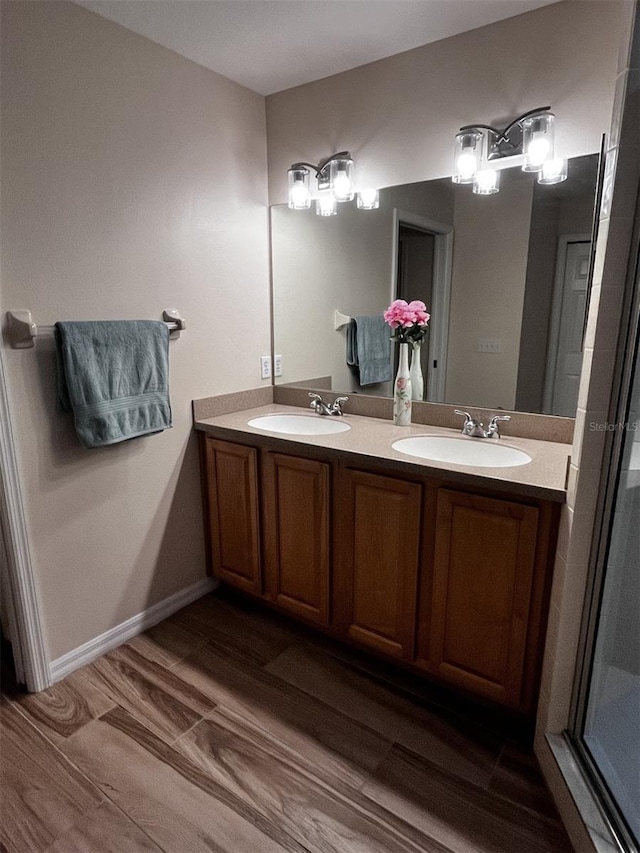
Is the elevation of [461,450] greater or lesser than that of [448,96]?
lesser

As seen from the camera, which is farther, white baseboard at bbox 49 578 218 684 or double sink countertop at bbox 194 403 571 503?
white baseboard at bbox 49 578 218 684

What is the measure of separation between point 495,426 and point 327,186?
128 centimetres

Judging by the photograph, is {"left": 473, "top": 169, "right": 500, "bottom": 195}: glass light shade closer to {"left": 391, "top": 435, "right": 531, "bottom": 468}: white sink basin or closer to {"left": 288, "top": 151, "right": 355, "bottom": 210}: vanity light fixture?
{"left": 288, "top": 151, "right": 355, "bottom": 210}: vanity light fixture

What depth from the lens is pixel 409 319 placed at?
2.09 m

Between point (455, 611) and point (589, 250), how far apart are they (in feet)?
4.24

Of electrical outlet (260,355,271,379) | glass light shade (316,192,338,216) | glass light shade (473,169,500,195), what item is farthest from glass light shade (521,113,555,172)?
electrical outlet (260,355,271,379)

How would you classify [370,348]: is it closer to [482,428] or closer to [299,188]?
[482,428]

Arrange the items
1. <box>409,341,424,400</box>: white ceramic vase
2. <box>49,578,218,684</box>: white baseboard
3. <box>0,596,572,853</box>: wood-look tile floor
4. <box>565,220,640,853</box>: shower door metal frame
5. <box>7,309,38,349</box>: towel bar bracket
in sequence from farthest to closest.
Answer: <box>409,341,424,400</box>: white ceramic vase, <box>49,578,218,684</box>: white baseboard, <box>7,309,38,349</box>: towel bar bracket, <box>0,596,572,853</box>: wood-look tile floor, <box>565,220,640,853</box>: shower door metal frame

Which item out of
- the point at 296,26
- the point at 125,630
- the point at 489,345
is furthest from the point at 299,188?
the point at 125,630

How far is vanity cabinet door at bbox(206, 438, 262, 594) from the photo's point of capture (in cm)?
213

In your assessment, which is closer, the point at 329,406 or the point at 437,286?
the point at 437,286

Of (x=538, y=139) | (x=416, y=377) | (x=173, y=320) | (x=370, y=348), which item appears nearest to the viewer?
(x=538, y=139)

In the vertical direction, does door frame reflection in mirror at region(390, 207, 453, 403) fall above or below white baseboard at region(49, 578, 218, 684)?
above

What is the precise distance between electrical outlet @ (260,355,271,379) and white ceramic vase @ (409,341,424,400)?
775mm
